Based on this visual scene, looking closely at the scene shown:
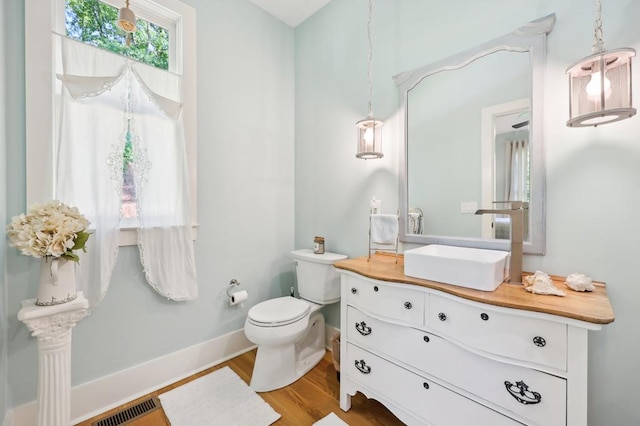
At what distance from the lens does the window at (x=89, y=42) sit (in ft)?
4.49

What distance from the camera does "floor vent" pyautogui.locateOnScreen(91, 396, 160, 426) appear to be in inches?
59.2

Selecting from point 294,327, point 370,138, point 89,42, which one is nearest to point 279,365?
point 294,327

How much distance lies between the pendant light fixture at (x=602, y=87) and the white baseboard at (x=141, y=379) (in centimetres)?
202

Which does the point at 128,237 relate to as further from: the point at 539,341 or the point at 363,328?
the point at 539,341

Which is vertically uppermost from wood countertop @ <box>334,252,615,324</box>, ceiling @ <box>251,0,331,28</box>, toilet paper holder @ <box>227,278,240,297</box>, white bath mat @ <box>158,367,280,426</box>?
ceiling @ <box>251,0,331,28</box>

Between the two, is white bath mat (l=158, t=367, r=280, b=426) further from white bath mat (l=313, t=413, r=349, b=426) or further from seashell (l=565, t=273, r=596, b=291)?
seashell (l=565, t=273, r=596, b=291)

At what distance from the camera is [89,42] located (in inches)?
63.0

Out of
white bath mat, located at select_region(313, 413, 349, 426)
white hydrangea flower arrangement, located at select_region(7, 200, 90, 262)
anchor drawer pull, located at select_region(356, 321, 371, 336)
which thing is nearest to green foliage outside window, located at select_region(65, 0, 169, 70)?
white hydrangea flower arrangement, located at select_region(7, 200, 90, 262)

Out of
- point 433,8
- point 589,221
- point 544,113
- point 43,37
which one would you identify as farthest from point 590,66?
point 43,37

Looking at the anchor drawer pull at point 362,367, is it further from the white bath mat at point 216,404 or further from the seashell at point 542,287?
the seashell at point 542,287

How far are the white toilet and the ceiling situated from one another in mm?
2173

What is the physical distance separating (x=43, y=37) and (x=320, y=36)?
1.88m

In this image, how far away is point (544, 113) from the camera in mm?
1308

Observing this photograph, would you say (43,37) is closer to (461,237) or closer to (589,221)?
(461,237)
